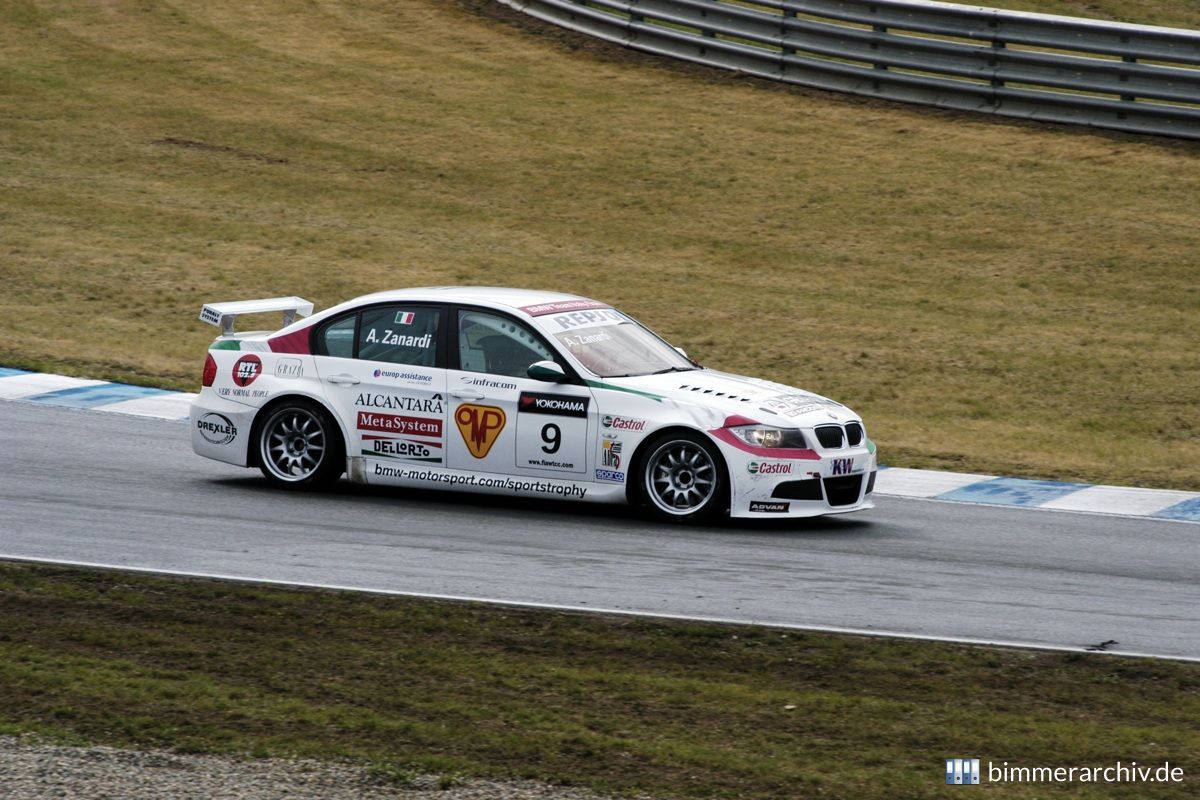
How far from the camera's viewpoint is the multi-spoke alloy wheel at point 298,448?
11.6m

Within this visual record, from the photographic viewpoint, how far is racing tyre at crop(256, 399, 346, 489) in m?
11.6

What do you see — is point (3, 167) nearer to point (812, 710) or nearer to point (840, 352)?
point (840, 352)

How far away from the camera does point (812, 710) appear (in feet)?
23.0

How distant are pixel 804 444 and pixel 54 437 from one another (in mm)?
5994

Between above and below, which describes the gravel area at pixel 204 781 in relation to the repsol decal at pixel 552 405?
below

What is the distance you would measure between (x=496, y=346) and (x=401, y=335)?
0.69m

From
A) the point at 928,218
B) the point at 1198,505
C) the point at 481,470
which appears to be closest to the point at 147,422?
the point at 481,470

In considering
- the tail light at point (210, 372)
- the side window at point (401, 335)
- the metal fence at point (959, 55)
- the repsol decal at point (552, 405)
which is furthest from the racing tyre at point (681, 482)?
the metal fence at point (959, 55)

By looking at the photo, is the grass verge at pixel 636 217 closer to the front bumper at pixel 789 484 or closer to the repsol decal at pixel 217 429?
the front bumper at pixel 789 484

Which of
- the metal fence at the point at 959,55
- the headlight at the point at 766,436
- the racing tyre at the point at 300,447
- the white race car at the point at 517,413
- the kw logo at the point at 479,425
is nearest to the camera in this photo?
the headlight at the point at 766,436

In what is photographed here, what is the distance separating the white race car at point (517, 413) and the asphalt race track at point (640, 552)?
256 millimetres

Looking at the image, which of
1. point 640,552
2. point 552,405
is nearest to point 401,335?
point 552,405

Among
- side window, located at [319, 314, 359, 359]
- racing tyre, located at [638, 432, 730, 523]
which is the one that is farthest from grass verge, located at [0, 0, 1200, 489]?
side window, located at [319, 314, 359, 359]

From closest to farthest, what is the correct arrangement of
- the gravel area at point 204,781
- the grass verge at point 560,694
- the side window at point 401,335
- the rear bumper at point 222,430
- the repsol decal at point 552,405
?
the gravel area at point 204,781, the grass verge at point 560,694, the repsol decal at point 552,405, the side window at point 401,335, the rear bumper at point 222,430
